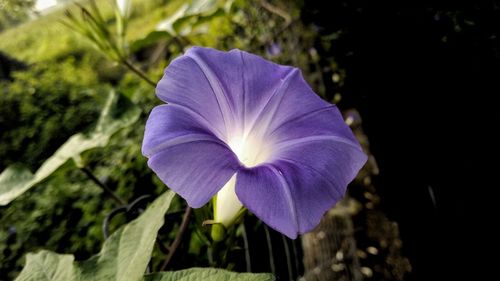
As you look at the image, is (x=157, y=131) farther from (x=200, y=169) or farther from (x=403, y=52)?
(x=403, y=52)

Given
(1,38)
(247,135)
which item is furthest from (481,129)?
(1,38)

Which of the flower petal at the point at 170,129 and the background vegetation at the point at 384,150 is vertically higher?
the flower petal at the point at 170,129

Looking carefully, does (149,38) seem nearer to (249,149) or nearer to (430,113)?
(249,149)

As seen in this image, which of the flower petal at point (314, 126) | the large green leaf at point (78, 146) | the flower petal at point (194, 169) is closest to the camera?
the flower petal at point (194, 169)

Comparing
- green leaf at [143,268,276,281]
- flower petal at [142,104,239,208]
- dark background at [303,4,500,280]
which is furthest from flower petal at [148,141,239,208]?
dark background at [303,4,500,280]

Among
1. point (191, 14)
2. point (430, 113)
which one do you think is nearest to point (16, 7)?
point (191, 14)

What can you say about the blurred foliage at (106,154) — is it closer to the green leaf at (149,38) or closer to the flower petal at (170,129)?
the green leaf at (149,38)

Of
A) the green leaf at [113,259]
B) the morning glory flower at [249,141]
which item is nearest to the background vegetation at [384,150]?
the green leaf at [113,259]

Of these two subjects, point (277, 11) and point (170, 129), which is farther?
point (277, 11)
